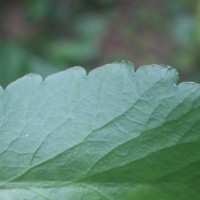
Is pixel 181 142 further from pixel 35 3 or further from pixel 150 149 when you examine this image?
pixel 35 3

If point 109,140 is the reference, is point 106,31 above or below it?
above

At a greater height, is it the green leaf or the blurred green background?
the blurred green background

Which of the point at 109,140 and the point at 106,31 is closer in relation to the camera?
the point at 109,140

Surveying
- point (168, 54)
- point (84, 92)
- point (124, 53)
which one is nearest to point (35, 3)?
point (124, 53)

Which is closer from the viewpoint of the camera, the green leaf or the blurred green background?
the green leaf

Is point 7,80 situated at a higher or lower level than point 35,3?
lower
